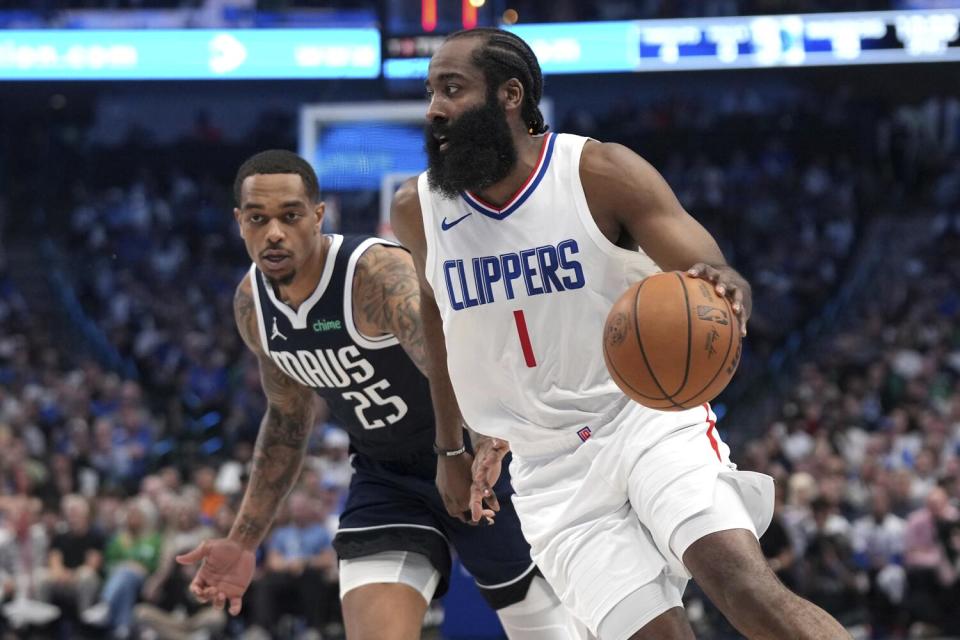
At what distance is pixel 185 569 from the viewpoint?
9867 millimetres

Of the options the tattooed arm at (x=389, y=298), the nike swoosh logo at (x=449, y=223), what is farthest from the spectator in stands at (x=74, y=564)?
the nike swoosh logo at (x=449, y=223)

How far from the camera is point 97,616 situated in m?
9.64

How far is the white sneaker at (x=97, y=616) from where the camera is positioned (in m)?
9.64

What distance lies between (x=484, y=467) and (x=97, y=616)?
260 inches

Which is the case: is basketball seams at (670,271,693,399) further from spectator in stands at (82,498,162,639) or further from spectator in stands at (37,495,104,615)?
spectator in stands at (37,495,104,615)

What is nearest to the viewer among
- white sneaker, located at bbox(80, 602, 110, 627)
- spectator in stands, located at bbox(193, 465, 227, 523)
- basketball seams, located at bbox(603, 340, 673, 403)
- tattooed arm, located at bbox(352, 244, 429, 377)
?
basketball seams, located at bbox(603, 340, 673, 403)

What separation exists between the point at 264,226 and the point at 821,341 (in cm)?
1210

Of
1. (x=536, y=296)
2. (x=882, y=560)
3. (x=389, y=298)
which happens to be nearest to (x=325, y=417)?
(x=882, y=560)

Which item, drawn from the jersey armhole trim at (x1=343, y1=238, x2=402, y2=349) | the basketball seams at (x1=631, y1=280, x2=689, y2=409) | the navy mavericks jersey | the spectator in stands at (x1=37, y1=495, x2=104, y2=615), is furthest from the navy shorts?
the spectator in stands at (x1=37, y1=495, x2=104, y2=615)

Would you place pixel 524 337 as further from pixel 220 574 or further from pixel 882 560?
pixel 882 560

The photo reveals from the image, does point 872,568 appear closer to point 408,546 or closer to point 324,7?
point 408,546

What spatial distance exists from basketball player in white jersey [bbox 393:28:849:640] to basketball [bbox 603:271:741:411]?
78 millimetres

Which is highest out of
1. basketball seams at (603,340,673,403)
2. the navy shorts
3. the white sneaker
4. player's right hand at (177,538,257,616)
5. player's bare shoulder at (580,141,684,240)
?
player's bare shoulder at (580,141,684,240)

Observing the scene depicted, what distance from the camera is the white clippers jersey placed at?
11.8 ft
